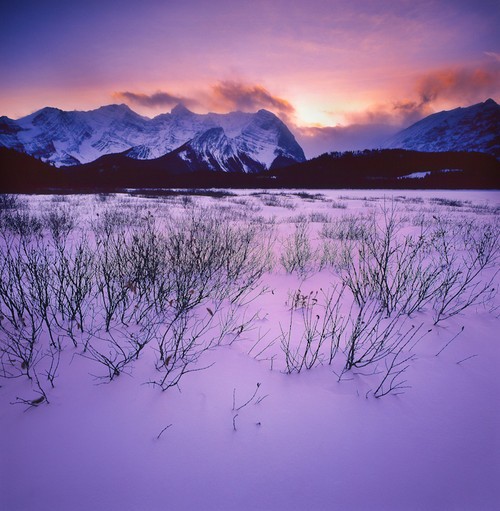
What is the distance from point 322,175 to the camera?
90312mm

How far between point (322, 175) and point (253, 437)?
96491 mm

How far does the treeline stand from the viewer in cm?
4506

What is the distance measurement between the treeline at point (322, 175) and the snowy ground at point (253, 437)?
149 ft

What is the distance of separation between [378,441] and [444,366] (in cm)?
153

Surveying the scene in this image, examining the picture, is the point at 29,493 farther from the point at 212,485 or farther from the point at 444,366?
the point at 444,366

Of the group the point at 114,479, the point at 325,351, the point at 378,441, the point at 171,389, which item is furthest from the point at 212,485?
the point at 325,351

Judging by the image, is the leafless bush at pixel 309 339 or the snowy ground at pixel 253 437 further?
the leafless bush at pixel 309 339

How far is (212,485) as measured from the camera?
1.81 meters

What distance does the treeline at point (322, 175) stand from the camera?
4506 cm

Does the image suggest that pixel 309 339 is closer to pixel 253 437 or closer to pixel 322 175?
pixel 253 437

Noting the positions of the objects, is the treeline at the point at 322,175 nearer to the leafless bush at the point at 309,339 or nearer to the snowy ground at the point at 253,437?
the leafless bush at the point at 309,339

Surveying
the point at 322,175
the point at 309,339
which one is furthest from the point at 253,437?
the point at 322,175

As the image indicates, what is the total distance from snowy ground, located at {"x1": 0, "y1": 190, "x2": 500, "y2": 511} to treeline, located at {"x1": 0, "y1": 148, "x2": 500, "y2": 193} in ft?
149

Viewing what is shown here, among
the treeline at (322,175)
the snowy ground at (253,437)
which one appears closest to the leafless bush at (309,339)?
the snowy ground at (253,437)
